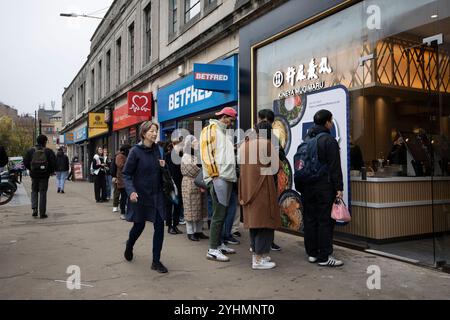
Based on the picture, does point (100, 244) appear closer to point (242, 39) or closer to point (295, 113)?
point (295, 113)

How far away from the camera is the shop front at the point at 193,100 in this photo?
9.02 meters

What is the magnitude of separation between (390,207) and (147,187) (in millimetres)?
3427

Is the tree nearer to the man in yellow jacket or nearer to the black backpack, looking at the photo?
the black backpack

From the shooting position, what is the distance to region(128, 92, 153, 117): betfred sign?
14469 mm

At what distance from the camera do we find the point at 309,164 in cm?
481

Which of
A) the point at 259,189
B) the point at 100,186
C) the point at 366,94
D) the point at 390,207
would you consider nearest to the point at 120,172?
the point at 100,186

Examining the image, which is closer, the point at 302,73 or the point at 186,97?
the point at 302,73

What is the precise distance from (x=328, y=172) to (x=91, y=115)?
19.0 meters

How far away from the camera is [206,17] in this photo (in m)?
10.7

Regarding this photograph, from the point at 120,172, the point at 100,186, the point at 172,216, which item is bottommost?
the point at 172,216

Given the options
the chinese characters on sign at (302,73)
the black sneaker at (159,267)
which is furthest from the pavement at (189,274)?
the chinese characters on sign at (302,73)

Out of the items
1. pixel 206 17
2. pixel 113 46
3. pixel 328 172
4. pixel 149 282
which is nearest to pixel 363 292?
pixel 328 172

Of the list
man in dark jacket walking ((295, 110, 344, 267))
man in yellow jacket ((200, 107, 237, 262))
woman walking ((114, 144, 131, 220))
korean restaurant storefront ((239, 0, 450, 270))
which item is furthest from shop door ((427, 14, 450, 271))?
woman walking ((114, 144, 131, 220))

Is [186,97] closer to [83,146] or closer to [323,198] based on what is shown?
[323,198]
